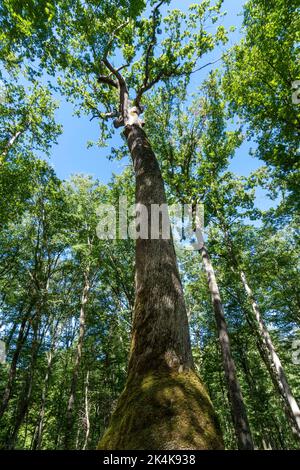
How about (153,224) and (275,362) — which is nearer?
(153,224)

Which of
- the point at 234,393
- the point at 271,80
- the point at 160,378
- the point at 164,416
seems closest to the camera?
the point at 164,416

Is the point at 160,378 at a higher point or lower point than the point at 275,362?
lower

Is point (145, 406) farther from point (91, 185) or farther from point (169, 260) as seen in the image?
point (91, 185)

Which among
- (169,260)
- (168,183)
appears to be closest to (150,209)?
(169,260)

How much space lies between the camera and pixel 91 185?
62.4 ft

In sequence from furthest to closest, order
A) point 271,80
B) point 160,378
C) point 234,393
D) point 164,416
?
point 271,80, point 234,393, point 160,378, point 164,416

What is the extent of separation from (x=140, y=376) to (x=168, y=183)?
12905 millimetres

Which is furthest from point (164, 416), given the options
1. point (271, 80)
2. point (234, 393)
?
point (271, 80)

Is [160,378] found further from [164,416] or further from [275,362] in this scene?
[275,362]

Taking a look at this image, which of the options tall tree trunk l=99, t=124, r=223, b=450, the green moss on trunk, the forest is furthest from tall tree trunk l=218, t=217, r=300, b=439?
the green moss on trunk

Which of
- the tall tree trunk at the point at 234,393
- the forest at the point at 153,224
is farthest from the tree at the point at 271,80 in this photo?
the tall tree trunk at the point at 234,393

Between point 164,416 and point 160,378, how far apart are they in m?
0.33

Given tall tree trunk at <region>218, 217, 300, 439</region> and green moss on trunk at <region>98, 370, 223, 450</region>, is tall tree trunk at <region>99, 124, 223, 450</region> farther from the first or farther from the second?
tall tree trunk at <region>218, 217, 300, 439</region>

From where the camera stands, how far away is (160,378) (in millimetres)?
2170
